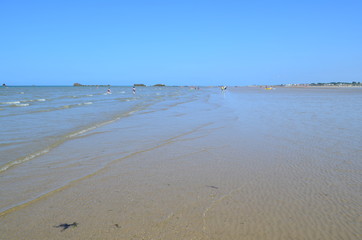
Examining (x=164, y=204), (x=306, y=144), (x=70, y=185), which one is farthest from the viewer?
(x=306, y=144)

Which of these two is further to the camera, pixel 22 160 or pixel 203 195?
pixel 22 160

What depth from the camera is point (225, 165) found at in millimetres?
6316

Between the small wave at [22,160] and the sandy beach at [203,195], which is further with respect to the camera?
the small wave at [22,160]

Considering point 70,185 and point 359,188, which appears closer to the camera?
point 359,188

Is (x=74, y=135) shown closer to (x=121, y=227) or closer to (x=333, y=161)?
(x=121, y=227)

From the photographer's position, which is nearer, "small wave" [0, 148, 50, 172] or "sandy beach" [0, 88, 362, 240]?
"sandy beach" [0, 88, 362, 240]

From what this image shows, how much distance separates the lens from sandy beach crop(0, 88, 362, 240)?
351cm

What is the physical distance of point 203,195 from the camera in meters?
4.59

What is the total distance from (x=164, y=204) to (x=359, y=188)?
362cm

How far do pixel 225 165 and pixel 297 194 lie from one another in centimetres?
199

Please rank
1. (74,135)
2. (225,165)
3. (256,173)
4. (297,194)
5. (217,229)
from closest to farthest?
(217,229), (297,194), (256,173), (225,165), (74,135)

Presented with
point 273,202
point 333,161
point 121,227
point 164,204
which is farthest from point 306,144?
point 121,227

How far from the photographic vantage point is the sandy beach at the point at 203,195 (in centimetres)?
351

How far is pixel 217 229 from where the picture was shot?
3.51 m
